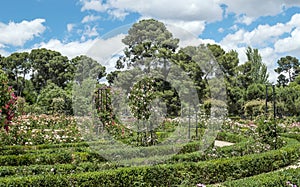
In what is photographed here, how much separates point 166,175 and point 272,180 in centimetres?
200

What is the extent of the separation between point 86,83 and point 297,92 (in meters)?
19.1

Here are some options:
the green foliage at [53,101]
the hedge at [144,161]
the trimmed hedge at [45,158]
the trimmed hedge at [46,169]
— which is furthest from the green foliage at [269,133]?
the green foliage at [53,101]

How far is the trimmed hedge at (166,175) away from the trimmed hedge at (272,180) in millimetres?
875

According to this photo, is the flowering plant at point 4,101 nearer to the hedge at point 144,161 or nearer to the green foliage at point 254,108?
the hedge at point 144,161

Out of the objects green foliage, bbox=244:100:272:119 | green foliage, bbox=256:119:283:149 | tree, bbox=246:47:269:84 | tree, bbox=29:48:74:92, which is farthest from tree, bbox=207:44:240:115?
green foliage, bbox=256:119:283:149

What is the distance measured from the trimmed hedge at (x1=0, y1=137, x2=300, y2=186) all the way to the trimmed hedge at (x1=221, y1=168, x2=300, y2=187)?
0.87 metres

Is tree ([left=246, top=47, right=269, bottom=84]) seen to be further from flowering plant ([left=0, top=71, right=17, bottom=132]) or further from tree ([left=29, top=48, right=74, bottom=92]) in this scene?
flowering plant ([left=0, top=71, right=17, bottom=132])

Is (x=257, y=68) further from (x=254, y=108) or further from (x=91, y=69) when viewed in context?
(x=91, y=69)

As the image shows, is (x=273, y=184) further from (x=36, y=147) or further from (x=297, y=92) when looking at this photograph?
(x=297, y=92)

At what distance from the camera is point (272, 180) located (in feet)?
19.0

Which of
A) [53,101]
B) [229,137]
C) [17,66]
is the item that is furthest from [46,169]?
[17,66]

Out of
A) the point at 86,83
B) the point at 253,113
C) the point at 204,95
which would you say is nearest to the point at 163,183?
the point at 86,83

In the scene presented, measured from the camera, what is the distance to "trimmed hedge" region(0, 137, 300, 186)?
6012 mm

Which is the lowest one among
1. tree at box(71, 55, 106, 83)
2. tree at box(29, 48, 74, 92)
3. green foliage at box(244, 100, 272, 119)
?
green foliage at box(244, 100, 272, 119)
